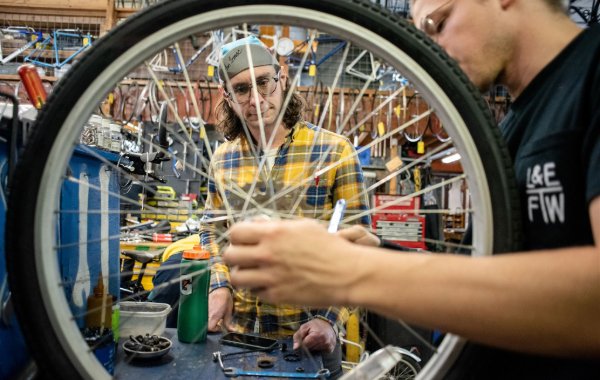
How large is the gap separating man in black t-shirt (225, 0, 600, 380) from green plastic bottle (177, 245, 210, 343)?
0.45 meters

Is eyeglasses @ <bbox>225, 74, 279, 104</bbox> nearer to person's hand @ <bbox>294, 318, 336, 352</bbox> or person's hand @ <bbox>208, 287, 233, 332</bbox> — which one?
person's hand @ <bbox>208, 287, 233, 332</bbox>

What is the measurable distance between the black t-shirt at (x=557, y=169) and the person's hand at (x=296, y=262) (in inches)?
10.2

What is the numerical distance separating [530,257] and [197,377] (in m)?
0.64

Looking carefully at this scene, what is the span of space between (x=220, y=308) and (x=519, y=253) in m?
0.85

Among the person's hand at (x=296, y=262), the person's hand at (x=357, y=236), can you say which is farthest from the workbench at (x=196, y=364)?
the person's hand at (x=296, y=262)

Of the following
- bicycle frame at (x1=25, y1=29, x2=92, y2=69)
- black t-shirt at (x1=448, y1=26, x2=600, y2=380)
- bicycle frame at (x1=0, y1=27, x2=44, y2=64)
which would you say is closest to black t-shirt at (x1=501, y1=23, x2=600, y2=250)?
black t-shirt at (x1=448, y1=26, x2=600, y2=380)

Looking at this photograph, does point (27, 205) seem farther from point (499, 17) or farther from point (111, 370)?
point (499, 17)

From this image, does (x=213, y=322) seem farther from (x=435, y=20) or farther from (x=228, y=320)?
(x=435, y=20)

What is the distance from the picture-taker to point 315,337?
0.92 meters

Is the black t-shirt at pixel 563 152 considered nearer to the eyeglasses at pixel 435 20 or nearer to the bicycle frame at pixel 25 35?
the eyeglasses at pixel 435 20

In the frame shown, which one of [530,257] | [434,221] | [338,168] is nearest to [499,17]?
[530,257]

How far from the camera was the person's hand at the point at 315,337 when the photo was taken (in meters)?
0.92

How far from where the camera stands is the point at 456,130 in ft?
1.76

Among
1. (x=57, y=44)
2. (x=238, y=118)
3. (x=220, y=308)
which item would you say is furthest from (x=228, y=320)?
(x=57, y=44)
